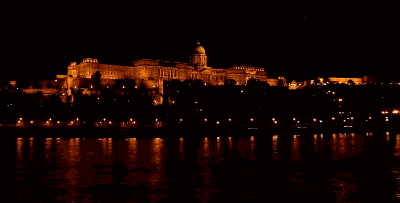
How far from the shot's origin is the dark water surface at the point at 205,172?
14203mm

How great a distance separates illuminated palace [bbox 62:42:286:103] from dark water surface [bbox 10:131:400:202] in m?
30.4

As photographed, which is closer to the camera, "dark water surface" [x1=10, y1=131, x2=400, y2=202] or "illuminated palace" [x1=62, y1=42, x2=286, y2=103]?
"dark water surface" [x1=10, y1=131, x2=400, y2=202]

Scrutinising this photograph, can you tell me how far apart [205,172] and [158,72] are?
54436mm

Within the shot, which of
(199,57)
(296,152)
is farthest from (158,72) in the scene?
(296,152)

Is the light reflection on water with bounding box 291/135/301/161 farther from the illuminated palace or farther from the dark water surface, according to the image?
the illuminated palace

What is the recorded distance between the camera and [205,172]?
61.2 ft

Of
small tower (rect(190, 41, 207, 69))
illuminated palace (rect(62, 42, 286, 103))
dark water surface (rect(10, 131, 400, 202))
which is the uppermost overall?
small tower (rect(190, 41, 207, 69))

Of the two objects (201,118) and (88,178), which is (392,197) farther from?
(201,118)

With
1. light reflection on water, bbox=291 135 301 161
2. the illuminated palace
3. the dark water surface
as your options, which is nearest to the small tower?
the illuminated palace

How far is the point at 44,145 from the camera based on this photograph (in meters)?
29.8

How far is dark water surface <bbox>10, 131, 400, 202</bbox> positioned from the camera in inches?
559

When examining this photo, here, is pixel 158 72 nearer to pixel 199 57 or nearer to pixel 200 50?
pixel 199 57

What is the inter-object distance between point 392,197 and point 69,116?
A: 32.0 m

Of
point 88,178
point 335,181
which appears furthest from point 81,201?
point 335,181
